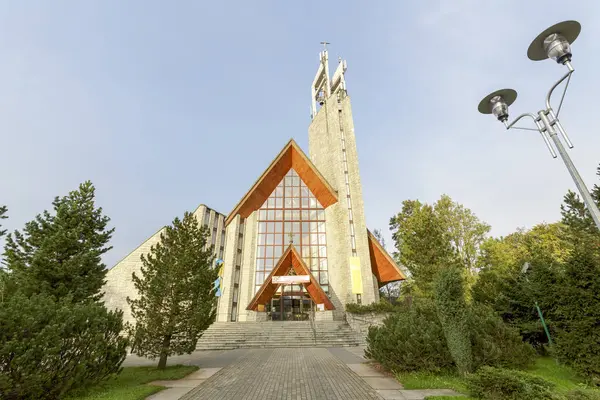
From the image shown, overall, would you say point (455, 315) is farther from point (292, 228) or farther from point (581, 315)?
point (292, 228)

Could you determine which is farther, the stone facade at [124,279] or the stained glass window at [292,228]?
the stained glass window at [292,228]

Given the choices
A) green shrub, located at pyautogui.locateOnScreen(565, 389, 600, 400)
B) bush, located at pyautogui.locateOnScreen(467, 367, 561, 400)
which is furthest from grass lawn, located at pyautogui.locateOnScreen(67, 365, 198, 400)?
green shrub, located at pyautogui.locateOnScreen(565, 389, 600, 400)

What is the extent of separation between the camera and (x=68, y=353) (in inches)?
273

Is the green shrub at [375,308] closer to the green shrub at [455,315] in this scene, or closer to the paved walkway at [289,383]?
the paved walkway at [289,383]

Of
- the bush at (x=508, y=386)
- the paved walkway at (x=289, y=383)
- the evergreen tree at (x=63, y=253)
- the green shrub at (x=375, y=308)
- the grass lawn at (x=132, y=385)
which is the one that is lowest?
the paved walkway at (x=289, y=383)

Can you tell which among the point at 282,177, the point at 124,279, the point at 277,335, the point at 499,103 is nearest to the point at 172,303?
the point at 277,335

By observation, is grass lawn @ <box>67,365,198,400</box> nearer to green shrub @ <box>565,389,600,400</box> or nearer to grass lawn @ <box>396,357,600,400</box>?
grass lawn @ <box>396,357,600,400</box>

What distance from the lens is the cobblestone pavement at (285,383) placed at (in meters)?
7.03

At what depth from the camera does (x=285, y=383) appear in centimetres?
825

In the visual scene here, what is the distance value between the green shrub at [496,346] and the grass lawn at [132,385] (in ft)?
32.9

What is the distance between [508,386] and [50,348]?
10.2 meters

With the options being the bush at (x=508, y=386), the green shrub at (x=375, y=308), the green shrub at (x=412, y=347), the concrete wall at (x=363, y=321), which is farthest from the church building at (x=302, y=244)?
the bush at (x=508, y=386)

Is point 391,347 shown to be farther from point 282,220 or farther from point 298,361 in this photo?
point 282,220

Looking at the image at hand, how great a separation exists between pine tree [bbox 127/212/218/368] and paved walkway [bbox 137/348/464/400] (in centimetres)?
161
